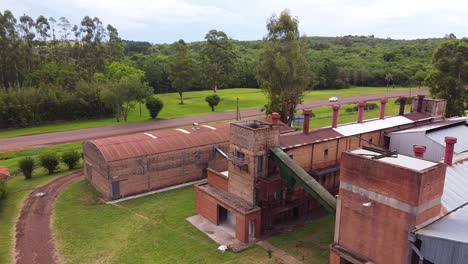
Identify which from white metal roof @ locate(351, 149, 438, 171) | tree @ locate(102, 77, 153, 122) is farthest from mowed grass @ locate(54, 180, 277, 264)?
tree @ locate(102, 77, 153, 122)

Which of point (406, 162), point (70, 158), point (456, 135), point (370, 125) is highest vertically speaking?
point (406, 162)

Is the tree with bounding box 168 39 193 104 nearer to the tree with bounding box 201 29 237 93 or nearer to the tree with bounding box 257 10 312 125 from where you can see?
the tree with bounding box 201 29 237 93

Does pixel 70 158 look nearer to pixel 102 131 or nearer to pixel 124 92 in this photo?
pixel 102 131

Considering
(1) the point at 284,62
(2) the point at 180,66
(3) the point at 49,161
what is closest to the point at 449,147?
(1) the point at 284,62

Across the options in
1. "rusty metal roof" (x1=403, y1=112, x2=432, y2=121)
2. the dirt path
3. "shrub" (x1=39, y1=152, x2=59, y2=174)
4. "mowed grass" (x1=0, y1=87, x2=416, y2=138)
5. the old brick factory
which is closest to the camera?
the old brick factory

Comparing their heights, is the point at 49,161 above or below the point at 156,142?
below

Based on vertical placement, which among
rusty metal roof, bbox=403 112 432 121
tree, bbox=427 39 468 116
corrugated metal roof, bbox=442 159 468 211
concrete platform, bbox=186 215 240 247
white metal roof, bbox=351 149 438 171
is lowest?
concrete platform, bbox=186 215 240 247

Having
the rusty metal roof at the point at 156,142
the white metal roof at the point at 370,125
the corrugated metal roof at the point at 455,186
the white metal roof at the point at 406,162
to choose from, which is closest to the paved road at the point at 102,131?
the rusty metal roof at the point at 156,142
